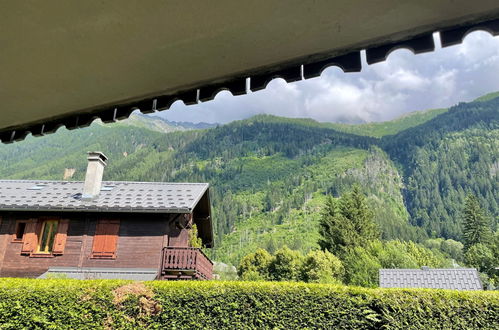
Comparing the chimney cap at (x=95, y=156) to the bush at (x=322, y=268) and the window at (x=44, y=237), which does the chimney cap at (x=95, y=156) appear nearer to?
the window at (x=44, y=237)

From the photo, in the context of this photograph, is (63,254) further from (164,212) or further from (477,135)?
(477,135)

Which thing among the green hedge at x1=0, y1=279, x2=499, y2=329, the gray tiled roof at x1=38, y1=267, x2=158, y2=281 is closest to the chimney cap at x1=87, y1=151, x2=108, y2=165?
the gray tiled roof at x1=38, y1=267, x2=158, y2=281

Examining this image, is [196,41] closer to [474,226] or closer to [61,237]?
[61,237]

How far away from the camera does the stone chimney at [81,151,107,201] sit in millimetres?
17234

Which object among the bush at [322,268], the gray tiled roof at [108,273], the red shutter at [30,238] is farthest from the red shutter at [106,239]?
the bush at [322,268]

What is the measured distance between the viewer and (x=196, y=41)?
2.23m

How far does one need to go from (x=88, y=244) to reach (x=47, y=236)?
2.03 m

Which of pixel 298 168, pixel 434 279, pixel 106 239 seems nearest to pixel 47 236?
pixel 106 239

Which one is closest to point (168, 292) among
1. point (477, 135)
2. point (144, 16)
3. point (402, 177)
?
point (144, 16)

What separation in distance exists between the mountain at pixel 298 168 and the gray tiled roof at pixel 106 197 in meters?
67.3

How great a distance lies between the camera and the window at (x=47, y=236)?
16.2 meters

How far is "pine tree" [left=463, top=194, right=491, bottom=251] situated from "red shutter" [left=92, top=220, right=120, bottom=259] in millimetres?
57190

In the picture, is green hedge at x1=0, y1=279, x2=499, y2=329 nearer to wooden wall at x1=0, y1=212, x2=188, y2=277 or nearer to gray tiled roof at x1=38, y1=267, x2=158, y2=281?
gray tiled roof at x1=38, y1=267, x2=158, y2=281

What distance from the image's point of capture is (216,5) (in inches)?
76.2
